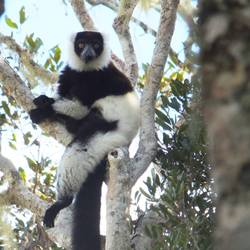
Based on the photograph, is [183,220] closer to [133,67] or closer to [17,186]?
[17,186]

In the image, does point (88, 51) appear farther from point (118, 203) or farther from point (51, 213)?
point (118, 203)

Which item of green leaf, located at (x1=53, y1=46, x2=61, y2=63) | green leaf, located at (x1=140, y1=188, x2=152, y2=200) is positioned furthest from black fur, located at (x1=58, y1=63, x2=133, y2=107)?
green leaf, located at (x1=140, y1=188, x2=152, y2=200)

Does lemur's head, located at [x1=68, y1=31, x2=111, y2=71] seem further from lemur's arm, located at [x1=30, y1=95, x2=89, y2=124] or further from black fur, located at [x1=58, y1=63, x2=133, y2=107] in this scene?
lemur's arm, located at [x1=30, y1=95, x2=89, y2=124]

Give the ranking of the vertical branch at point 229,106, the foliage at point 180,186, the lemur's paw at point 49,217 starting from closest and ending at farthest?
the vertical branch at point 229,106 → the foliage at point 180,186 → the lemur's paw at point 49,217

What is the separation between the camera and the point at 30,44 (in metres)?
5.75

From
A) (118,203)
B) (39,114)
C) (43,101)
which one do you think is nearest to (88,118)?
(43,101)

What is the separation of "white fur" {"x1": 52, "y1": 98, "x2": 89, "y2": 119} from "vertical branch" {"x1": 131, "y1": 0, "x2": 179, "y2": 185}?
0.84 metres

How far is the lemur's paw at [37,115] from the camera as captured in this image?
482 centimetres

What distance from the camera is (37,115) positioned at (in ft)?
15.9

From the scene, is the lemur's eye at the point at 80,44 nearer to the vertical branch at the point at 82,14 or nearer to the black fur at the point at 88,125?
the vertical branch at the point at 82,14

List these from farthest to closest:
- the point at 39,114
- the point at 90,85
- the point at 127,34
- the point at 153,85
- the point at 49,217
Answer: the point at 127,34, the point at 90,85, the point at 39,114, the point at 153,85, the point at 49,217

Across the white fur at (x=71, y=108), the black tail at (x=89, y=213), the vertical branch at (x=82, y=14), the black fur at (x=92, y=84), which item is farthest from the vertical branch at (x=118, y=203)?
the vertical branch at (x=82, y=14)

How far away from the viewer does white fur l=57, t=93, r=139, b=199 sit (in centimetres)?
488

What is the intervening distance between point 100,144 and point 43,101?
61 centimetres
